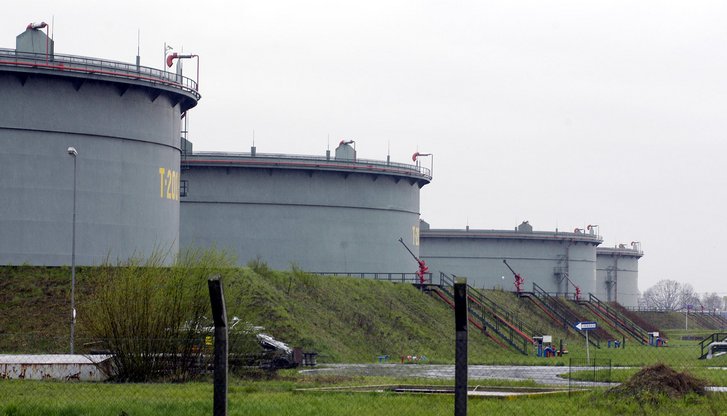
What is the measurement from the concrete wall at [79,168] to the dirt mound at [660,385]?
1058 inches

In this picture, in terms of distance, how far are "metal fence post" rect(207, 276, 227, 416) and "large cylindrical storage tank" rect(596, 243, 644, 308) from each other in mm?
102778

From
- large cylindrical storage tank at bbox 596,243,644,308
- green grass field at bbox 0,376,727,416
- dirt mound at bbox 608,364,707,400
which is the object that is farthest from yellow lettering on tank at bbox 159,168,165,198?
large cylindrical storage tank at bbox 596,243,644,308

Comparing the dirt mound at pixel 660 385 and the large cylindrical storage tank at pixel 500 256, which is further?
the large cylindrical storage tank at pixel 500 256

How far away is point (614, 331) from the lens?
74.4 metres

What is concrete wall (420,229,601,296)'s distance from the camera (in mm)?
88125

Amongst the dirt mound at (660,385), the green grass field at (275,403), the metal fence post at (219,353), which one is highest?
the metal fence post at (219,353)

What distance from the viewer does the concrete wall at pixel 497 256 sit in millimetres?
88125

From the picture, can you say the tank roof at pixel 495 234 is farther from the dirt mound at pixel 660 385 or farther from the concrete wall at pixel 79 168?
the dirt mound at pixel 660 385

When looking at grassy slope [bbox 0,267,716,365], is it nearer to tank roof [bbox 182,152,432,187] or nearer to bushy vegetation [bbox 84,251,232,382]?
bushy vegetation [bbox 84,251,232,382]

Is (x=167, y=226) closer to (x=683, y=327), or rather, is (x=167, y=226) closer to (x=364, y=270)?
(x=364, y=270)

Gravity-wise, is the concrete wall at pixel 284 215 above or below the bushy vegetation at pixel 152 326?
above

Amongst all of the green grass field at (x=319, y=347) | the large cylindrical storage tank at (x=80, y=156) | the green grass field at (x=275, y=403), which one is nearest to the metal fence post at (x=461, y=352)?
the green grass field at (x=275, y=403)

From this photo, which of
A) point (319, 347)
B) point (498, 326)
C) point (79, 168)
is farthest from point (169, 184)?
point (498, 326)

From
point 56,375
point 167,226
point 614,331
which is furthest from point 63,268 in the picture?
point 614,331
